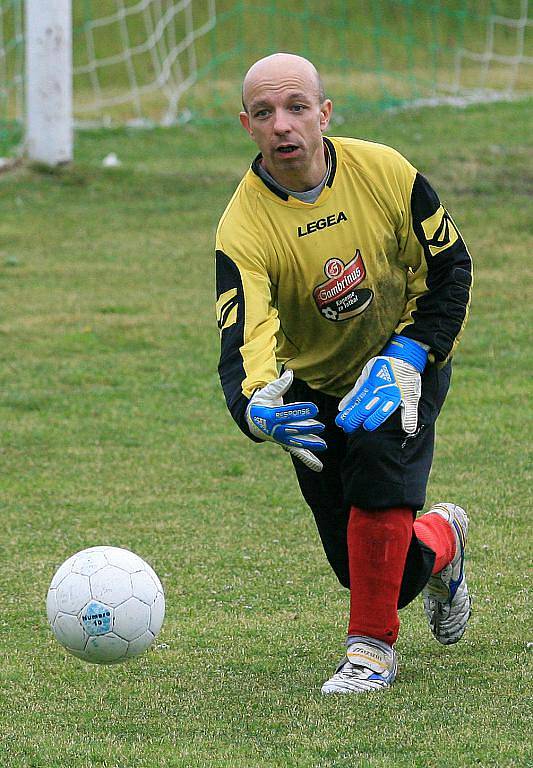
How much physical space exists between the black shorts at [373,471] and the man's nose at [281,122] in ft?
2.93

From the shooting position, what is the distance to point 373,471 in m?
4.21

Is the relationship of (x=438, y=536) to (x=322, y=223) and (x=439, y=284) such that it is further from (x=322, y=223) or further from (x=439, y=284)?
(x=322, y=223)

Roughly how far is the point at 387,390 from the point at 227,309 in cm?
56

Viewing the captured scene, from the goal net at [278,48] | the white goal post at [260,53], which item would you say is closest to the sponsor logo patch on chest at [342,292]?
the white goal post at [260,53]

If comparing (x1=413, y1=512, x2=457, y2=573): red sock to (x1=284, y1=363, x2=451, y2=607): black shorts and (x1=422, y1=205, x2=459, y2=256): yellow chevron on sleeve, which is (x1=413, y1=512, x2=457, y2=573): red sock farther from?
(x1=422, y1=205, x2=459, y2=256): yellow chevron on sleeve

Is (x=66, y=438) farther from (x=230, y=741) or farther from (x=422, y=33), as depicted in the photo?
(x=422, y=33)

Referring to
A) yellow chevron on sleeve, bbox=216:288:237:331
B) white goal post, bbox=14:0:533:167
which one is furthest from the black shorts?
white goal post, bbox=14:0:533:167

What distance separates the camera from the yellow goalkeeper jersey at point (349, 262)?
13.8 ft

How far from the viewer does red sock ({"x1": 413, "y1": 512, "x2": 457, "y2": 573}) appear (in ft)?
15.2

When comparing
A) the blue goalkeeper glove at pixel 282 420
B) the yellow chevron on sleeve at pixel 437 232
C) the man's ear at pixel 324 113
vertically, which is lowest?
the blue goalkeeper glove at pixel 282 420

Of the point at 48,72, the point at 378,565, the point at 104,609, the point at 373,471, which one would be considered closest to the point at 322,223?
the point at 373,471

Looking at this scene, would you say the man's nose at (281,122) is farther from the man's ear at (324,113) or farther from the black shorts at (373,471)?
the black shorts at (373,471)

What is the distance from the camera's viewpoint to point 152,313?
10.8m

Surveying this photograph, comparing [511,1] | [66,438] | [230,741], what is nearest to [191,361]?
[66,438]
